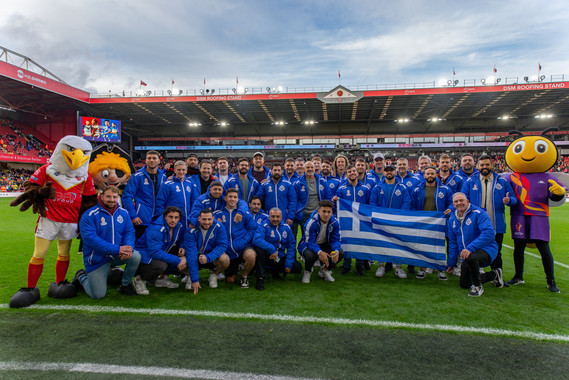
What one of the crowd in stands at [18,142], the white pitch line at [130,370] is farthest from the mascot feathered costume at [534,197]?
the crowd in stands at [18,142]

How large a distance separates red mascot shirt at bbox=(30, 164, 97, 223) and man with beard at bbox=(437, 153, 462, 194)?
5746 mm

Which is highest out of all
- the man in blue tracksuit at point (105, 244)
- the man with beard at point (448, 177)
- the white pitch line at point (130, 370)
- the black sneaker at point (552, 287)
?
the man with beard at point (448, 177)

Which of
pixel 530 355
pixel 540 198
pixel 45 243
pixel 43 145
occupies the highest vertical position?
pixel 43 145

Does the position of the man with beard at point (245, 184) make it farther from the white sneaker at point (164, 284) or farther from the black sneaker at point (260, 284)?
the white sneaker at point (164, 284)

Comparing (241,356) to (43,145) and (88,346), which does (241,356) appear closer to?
(88,346)

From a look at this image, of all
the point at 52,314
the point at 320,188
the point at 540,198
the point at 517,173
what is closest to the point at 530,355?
the point at 540,198

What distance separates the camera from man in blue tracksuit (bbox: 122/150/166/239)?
183 inches

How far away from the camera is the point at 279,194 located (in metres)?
5.48

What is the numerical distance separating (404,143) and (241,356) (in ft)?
129

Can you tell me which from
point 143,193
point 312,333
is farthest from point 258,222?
point 312,333

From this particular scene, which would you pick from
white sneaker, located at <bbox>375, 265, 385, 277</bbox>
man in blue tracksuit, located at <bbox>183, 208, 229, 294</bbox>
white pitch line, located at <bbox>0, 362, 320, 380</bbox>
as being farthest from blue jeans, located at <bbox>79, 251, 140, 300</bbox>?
white sneaker, located at <bbox>375, 265, 385, 277</bbox>

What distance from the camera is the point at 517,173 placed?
4672 mm

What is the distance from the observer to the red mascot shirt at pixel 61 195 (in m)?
3.73

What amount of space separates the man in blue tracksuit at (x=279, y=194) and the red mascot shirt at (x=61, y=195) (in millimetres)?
2711
